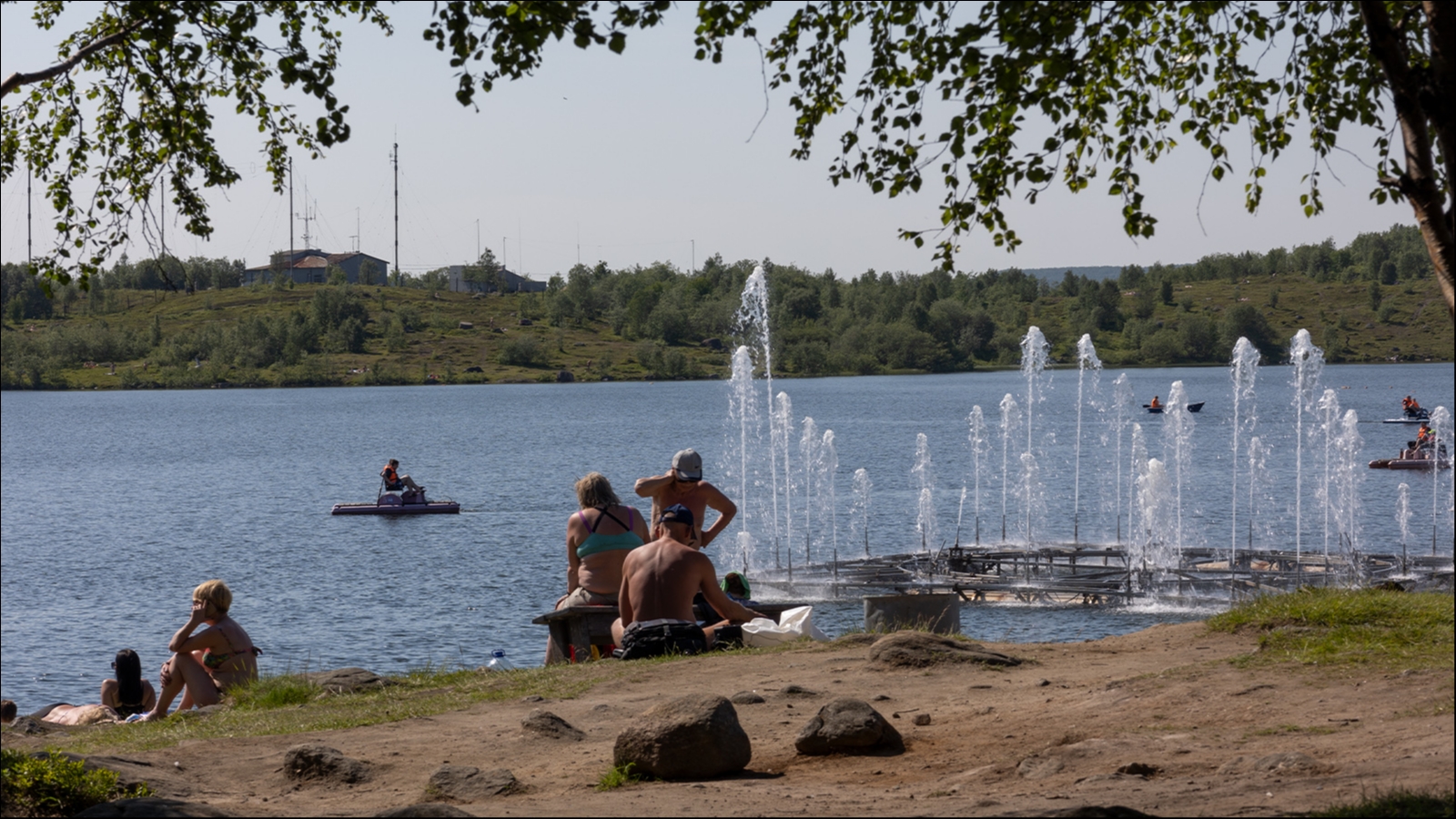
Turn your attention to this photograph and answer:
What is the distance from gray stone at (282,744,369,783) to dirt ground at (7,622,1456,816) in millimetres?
83

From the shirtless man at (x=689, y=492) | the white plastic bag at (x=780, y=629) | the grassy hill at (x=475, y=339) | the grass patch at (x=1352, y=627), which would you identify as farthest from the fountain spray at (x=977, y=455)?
the grassy hill at (x=475, y=339)

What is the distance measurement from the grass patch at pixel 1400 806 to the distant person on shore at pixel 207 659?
8329 millimetres

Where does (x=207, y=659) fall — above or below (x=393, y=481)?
above

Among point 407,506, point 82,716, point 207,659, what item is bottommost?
point 407,506

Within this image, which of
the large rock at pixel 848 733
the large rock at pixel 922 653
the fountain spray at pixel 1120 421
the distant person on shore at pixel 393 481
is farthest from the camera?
the distant person on shore at pixel 393 481

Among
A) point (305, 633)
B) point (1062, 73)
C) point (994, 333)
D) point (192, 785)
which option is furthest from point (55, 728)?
point (994, 333)

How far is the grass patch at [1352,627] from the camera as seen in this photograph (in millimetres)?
7797

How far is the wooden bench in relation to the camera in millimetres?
10695

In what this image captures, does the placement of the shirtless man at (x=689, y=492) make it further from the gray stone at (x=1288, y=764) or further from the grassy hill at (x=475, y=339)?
the grassy hill at (x=475, y=339)

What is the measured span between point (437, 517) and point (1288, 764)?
1574 inches

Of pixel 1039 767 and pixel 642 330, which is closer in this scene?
pixel 1039 767

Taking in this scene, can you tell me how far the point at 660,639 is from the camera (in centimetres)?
975

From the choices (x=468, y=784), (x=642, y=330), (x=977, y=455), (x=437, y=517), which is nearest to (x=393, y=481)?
(x=437, y=517)

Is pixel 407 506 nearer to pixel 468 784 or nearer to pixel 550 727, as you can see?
pixel 550 727
